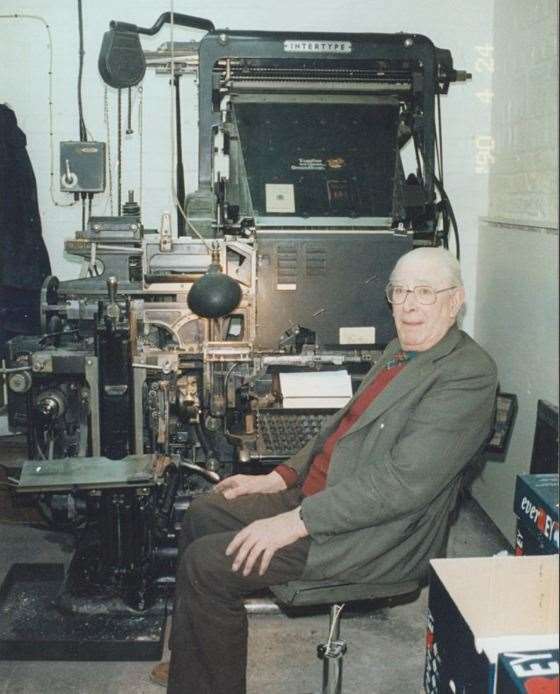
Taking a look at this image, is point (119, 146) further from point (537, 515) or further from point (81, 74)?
point (537, 515)

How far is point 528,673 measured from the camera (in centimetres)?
135

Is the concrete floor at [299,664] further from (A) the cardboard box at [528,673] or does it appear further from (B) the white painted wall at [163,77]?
(B) the white painted wall at [163,77]

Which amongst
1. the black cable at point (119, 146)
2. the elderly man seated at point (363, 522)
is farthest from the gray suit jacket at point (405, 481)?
the black cable at point (119, 146)

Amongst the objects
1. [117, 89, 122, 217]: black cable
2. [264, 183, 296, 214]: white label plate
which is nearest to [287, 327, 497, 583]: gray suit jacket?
[264, 183, 296, 214]: white label plate

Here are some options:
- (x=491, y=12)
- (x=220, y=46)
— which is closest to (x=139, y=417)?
(x=220, y=46)

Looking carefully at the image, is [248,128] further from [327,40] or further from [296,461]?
[296,461]

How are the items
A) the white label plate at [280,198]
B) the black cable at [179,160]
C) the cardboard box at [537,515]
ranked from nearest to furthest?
the cardboard box at [537,515], the white label plate at [280,198], the black cable at [179,160]

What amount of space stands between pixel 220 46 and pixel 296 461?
72.4 inches

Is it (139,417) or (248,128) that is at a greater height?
(248,128)

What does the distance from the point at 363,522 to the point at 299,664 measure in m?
0.95

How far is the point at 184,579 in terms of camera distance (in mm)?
1989

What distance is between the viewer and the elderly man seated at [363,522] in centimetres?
193

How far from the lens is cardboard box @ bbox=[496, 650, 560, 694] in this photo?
1.33 m

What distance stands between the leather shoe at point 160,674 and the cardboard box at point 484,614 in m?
1.08
